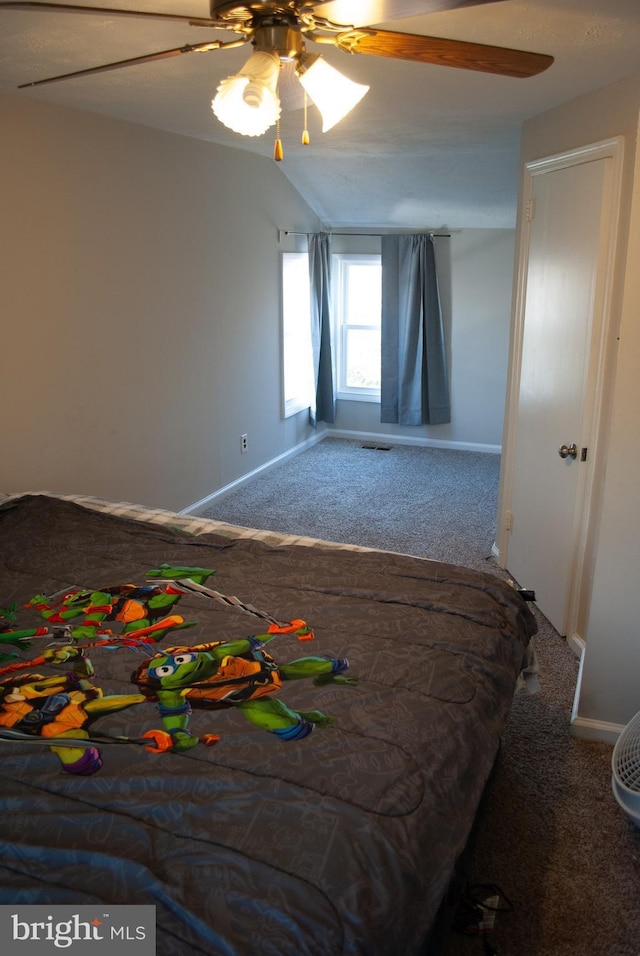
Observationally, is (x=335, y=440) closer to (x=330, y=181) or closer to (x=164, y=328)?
(x=330, y=181)

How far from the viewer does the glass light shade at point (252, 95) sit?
1.51 m

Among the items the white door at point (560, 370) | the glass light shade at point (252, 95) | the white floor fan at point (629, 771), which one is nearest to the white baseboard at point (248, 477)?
the white door at point (560, 370)

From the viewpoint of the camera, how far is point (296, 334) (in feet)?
18.7

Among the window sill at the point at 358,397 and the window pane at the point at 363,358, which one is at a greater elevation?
the window pane at the point at 363,358

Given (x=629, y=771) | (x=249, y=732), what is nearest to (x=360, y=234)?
(x=629, y=771)

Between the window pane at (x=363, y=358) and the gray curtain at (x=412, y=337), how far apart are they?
0.25 metres

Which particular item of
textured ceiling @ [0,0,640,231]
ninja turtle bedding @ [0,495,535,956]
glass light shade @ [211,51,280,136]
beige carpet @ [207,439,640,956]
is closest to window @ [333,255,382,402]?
textured ceiling @ [0,0,640,231]

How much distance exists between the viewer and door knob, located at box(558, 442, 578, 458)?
9.78ft

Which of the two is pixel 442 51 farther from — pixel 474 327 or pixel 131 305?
pixel 474 327

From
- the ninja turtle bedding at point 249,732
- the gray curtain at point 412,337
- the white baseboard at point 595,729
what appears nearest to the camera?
the ninja turtle bedding at point 249,732

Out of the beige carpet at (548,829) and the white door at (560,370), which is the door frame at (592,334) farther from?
the beige carpet at (548,829)

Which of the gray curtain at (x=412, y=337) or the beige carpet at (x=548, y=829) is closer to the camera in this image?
the beige carpet at (x=548, y=829)

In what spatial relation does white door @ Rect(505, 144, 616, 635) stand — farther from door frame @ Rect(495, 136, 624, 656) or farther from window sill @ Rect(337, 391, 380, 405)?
window sill @ Rect(337, 391, 380, 405)

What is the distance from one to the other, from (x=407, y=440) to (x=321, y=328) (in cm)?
117
